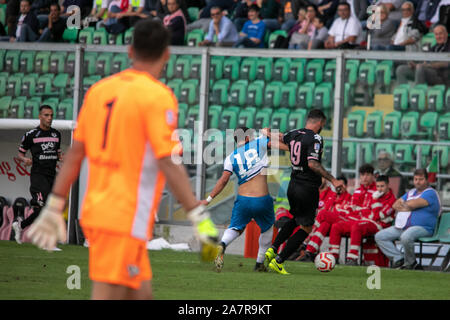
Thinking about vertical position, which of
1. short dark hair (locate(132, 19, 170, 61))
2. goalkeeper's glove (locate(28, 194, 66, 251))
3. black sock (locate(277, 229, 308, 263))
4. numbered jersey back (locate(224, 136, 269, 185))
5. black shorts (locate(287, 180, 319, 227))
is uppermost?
short dark hair (locate(132, 19, 170, 61))

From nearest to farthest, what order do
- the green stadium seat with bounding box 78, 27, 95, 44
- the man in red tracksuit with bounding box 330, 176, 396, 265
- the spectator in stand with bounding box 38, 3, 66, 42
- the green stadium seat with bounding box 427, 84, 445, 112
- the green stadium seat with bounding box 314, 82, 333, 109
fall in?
the man in red tracksuit with bounding box 330, 176, 396, 265 < the green stadium seat with bounding box 427, 84, 445, 112 < the green stadium seat with bounding box 314, 82, 333, 109 < the green stadium seat with bounding box 78, 27, 95, 44 < the spectator in stand with bounding box 38, 3, 66, 42

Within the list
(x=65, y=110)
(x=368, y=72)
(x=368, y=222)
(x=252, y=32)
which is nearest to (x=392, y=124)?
(x=368, y=72)

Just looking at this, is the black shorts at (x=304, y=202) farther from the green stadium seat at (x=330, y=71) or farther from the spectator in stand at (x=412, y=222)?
the green stadium seat at (x=330, y=71)

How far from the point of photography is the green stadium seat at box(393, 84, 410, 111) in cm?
1633

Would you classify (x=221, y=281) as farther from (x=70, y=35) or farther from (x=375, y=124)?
(x=70, y=35)

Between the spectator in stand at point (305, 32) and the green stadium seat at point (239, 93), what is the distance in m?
1.40

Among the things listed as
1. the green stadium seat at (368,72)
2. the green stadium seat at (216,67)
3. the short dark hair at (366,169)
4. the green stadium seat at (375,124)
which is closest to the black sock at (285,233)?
the short dark hair at (366,169)

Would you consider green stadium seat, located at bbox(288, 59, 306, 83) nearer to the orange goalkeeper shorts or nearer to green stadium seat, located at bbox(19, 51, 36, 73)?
green stadium seat, located at bbox(19, 51, 36, 73)

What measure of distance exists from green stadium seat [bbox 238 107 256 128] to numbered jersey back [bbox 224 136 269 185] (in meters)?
4.76

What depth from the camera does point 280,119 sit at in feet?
56.3

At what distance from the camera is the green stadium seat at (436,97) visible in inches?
632

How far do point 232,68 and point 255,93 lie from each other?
28.6 inches

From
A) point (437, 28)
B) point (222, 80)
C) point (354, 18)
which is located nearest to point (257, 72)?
point (222, 80)

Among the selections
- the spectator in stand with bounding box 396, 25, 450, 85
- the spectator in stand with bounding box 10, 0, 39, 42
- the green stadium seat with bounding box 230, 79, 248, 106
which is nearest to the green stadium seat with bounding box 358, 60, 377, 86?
the spectator in stand with bounding box 396, 25, 450, 85
